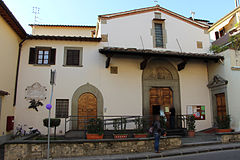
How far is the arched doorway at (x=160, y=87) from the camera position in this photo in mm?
12734

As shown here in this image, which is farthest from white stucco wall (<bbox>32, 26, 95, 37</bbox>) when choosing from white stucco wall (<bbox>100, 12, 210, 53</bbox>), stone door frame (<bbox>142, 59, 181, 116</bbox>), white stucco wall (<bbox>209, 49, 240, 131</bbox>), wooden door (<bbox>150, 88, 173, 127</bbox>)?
white stucco wall (<bbox>209, 49, 240, 131</bbox>)

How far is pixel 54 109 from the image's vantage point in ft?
37.8

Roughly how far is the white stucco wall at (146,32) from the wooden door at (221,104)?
3.54 m

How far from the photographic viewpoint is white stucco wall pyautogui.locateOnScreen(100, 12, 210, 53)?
13.2m

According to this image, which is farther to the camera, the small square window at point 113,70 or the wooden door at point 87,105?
the small square window at point 113,70

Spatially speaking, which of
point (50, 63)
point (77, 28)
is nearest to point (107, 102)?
point (50, 63)

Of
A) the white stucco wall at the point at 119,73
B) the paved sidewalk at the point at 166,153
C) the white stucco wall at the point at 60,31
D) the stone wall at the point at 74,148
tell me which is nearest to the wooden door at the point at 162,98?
the white stucco wall at the point at 119,73

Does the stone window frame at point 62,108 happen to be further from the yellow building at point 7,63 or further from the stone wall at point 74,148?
the stone wall at point 74,148

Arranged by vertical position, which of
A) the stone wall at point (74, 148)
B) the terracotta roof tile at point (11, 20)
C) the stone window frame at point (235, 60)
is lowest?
the stone wall at point (74, 148)

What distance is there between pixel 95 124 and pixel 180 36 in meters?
9.09

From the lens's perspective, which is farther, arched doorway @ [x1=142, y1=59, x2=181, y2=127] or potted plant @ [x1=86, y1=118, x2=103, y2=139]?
arched doorway @ [x1=142, y1=59, x2=181, y2=127]

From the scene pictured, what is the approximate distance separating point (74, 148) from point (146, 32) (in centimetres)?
914

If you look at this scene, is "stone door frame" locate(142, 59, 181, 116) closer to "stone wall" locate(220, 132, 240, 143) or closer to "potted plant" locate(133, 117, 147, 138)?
"potted plant" locate(133, 117, 147, 138)

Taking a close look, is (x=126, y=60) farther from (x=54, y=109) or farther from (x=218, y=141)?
(x=218, y=141)
